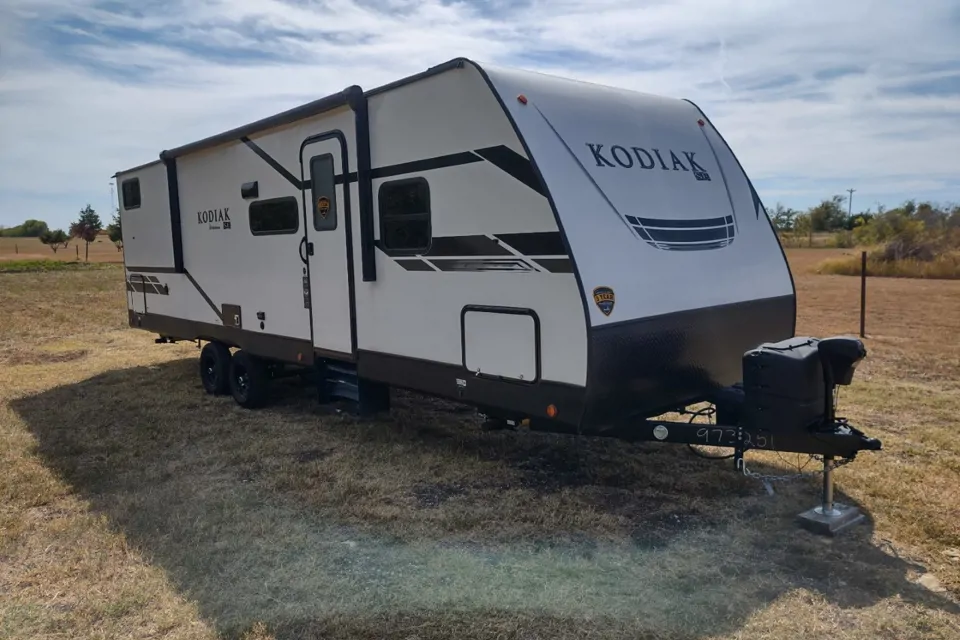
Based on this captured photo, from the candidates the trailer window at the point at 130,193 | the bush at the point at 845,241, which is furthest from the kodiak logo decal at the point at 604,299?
the bush at the point at 845,241

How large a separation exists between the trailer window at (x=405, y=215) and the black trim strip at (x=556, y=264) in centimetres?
120

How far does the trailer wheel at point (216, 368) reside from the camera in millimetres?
8531

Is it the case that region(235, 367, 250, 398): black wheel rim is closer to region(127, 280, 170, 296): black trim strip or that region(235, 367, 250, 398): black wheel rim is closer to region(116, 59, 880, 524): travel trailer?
region(116, 59, 880, 524): travel trailer

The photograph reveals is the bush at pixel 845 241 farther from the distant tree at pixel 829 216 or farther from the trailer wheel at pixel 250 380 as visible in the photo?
the trailer wheel at pixel 250 380

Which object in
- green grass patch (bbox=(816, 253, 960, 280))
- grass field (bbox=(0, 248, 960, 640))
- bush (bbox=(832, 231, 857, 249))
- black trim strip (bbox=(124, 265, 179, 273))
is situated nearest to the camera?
grass field (bbox=(0, 248, 960, 640))

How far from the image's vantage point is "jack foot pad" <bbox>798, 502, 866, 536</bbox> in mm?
4434

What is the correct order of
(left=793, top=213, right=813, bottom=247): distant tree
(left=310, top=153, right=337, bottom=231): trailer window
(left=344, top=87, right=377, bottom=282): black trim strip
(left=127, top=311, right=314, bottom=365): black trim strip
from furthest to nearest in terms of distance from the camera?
(left=793, top=213, right=813, bottom=247): distant tree → (left=127, top=311, right=314, bottom=365): black trim strip → (left=310, top=153, right=337, bottom=231): trailer window → (left=344, top=87, right=377, bottom=282): black trim strip

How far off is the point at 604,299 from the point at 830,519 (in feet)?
6.38

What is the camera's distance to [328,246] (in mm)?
6426

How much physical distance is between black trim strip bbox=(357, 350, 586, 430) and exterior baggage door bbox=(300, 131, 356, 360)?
43 centimetres

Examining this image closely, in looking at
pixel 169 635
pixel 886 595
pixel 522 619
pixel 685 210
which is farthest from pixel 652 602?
pixel 685 210

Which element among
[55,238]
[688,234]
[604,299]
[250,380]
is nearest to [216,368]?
[250,380]

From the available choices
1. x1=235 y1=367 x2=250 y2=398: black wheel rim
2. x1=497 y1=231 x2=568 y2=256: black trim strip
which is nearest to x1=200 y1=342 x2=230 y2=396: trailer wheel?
x1=235 y1=367 x2=250 y2=398: black wheel rim

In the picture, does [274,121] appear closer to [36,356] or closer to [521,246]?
[521,246]
